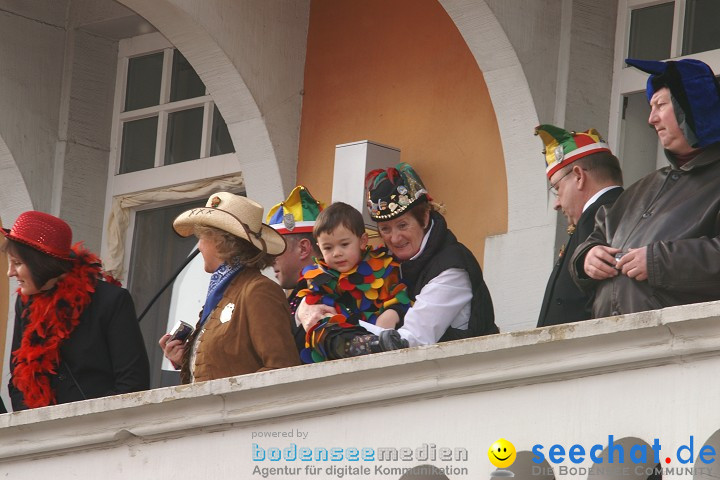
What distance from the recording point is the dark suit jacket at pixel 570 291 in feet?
19.1

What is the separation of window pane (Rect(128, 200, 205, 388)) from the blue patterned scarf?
353 centimetres

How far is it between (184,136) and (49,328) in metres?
3.15

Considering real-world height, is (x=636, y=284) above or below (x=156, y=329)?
below

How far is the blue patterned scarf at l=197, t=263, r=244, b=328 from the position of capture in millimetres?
6117

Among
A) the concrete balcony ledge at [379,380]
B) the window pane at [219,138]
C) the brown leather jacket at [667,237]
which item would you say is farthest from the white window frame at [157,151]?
the brown leather jacket at [667,237]

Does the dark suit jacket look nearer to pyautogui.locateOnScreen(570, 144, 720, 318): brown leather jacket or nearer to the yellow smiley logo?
pyautogui.locateOnScreen(570, 144, 720, 318): brown leather jacket

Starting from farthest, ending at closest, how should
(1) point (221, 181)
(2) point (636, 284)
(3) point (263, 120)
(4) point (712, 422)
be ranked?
(1) point (221, 181) < (3) point (263, 120) < (2) point (636, 284) < (4) point (712, 422)

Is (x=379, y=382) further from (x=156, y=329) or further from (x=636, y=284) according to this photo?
(x=156, y=329)

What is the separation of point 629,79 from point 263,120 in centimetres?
185

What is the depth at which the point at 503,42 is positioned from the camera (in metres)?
7.56

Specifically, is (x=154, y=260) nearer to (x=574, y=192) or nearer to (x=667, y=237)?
(x=574, y=192)

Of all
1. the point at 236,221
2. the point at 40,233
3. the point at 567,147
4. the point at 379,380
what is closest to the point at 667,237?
the point at 379,380

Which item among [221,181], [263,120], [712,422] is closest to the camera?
[712,422]

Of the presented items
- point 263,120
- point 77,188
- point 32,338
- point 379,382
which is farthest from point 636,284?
point 77,188
